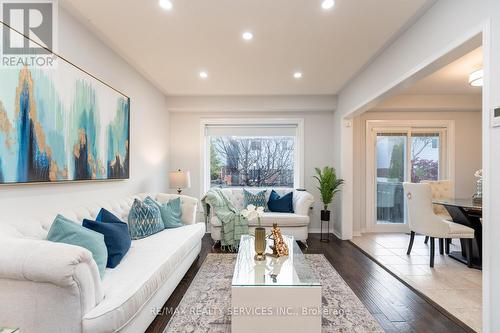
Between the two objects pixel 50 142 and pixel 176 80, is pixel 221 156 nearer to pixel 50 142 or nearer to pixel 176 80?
pixel 176 80

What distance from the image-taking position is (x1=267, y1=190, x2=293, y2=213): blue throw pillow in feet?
15.0

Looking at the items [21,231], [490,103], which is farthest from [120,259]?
[490,103]

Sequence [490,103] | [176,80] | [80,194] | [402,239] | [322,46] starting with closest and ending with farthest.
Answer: [490,103] < [80,194] < [322,46] < [176,80] < [402,239]

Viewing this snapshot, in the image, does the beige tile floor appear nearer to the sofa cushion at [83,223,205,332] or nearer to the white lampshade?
the sofa cushion at [83,223,205,332]

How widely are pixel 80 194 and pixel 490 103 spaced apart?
3418 mm

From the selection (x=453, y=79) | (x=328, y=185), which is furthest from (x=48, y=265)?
(x=453, y=79)

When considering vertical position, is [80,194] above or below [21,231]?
above

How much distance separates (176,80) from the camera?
13.5 feet

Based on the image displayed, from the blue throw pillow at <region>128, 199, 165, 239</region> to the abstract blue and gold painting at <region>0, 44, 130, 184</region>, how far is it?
501mm

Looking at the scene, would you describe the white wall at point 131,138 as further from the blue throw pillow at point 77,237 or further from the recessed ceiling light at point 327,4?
the recessed ceiling light at point 327,4

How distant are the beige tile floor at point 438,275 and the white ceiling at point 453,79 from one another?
262 cm

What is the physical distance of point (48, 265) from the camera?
Result: 50.5 inches

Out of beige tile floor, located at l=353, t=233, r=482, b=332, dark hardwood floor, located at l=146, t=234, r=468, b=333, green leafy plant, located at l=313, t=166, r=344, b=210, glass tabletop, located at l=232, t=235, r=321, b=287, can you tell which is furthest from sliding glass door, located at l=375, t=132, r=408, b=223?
glass tabletop, located at l=232, t=235, r=321, b=287

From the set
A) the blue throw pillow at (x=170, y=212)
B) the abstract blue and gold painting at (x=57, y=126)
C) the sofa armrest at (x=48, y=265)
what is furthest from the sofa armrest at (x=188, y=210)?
the sofa armrest at (x=48, y=265)
